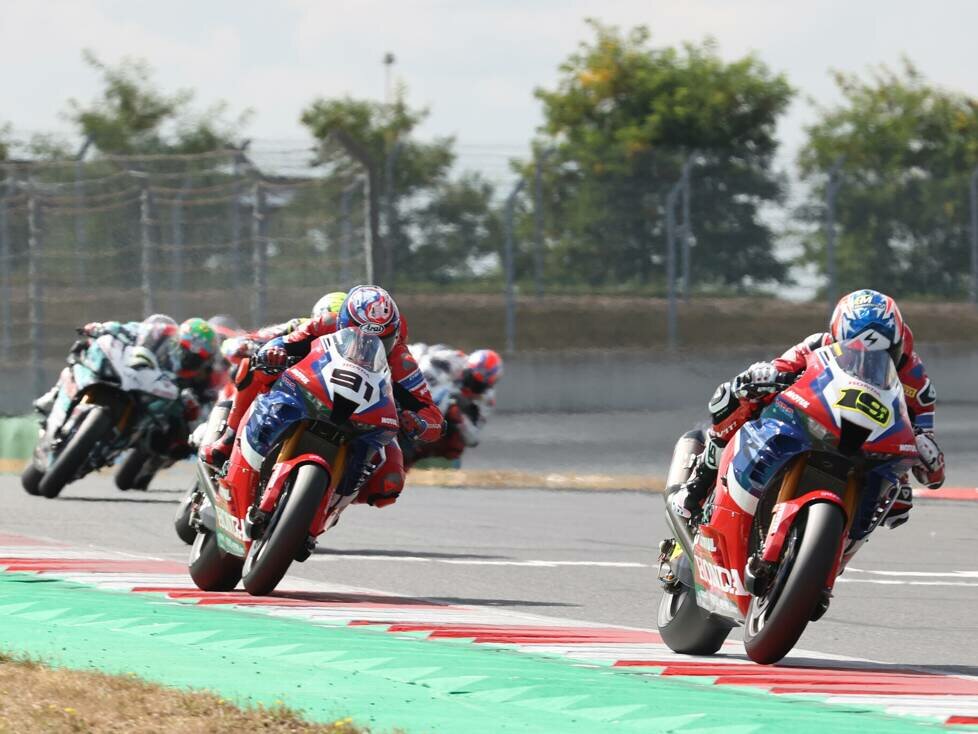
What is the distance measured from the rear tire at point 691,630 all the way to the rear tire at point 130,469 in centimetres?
911

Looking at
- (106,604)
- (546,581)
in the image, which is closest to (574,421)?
(546,581)

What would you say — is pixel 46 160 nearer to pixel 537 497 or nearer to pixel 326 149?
pixel 326 149

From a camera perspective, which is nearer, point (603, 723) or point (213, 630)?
point (603, 723)

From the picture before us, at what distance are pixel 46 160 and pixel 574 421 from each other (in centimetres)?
674

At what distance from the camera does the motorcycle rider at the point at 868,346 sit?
7.24 m

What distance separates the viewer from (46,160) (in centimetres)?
2456

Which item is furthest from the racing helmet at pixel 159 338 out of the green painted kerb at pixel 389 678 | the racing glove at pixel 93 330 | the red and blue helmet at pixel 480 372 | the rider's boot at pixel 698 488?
the rider's boot at pixel 698 488

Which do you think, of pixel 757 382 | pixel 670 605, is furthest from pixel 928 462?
pixel 670 605

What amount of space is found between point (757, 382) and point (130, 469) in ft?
32.8

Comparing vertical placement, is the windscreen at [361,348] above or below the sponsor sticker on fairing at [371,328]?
below

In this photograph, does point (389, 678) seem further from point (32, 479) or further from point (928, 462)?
point (32, 479)

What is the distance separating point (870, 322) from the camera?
7.22 m

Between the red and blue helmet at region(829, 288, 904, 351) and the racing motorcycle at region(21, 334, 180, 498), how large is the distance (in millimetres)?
8989

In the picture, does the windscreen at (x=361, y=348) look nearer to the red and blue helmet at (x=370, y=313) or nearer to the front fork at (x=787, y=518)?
the red and blue helmet at (x=370, y=313)
